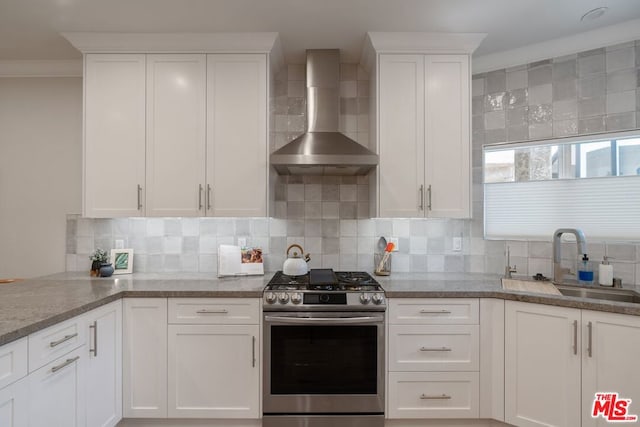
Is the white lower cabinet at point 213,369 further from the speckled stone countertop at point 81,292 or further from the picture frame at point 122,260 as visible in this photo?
the picture frame at point 122,260

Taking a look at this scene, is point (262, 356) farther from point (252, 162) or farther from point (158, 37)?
point (158, 37)

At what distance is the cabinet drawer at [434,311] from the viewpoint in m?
2.01

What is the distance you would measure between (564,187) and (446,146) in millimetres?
955

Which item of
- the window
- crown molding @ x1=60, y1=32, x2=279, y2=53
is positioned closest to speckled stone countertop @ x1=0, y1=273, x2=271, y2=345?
crown molding @ x1=60, y1=32, x2=279, y2=53

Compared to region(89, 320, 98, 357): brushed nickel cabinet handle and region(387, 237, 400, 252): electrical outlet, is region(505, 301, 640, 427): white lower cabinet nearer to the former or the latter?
region(387, 237, 400, 252): electrical outlet

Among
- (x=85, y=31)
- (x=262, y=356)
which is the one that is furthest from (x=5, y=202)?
(x=262, y=356)

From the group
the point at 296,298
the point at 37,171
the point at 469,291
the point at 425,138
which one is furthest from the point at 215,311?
the point at 37,171

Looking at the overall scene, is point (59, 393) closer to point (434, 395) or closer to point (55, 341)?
point (55, 341)

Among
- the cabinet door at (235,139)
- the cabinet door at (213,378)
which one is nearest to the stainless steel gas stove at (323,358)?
the cabinet door at (213,378)

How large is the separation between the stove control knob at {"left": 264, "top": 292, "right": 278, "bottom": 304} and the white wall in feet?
6.34

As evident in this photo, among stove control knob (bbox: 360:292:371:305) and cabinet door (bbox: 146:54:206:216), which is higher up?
cabinet door (bbox: 146:54:206:216)

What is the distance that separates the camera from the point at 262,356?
77.4 inches

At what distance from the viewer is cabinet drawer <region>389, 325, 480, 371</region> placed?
6.56ft

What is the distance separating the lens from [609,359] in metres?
1.68
